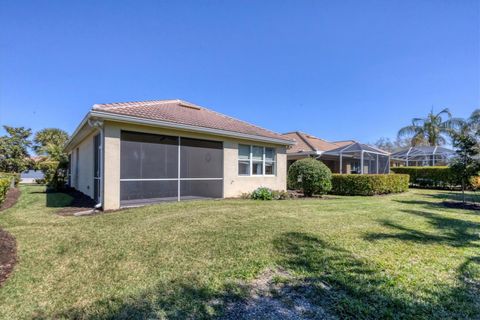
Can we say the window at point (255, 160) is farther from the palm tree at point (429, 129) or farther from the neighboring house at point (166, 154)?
the palm tree at point (429, 129)

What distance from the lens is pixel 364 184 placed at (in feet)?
47.0

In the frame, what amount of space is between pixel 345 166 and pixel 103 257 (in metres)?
23.0

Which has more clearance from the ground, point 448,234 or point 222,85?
point 222,85

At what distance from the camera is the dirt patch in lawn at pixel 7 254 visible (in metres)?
3.90

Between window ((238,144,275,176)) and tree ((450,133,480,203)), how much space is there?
8.36 m

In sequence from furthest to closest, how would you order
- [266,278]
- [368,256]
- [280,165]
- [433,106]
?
[433,106] → [280,165] → [368,256] → [266,278]

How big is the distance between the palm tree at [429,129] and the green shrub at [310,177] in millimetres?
22881

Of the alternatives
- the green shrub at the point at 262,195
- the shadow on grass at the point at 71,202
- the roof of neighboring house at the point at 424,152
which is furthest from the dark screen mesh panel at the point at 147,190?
the roof of neighboring house at the point at 424,152

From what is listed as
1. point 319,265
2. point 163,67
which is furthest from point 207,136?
point 319,265

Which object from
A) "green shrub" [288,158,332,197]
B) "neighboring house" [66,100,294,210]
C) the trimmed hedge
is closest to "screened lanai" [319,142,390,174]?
the trimmed hedge

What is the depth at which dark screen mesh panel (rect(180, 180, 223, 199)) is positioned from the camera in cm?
1203

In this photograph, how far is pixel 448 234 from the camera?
5977mm

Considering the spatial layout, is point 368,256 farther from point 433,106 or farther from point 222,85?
point 433,106

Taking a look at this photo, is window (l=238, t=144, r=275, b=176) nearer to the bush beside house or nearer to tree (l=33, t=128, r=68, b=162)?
the bush beside house
